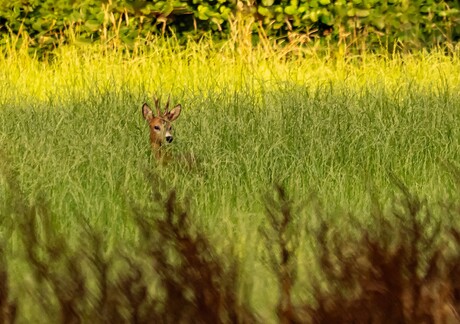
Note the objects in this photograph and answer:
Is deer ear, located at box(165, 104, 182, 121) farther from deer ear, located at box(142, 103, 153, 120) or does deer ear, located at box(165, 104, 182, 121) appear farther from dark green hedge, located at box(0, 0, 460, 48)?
dark green hedge, located at box(0, 0, 460, 48)

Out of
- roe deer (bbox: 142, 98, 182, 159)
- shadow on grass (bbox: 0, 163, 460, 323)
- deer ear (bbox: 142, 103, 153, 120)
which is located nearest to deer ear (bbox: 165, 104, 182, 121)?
roe deer (bbox: 142, 98, 182, 159)

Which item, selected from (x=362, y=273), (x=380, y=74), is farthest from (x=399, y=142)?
(x=362, y=273)

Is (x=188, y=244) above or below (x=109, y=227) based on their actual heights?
above

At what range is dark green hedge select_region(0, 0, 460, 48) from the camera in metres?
12.4

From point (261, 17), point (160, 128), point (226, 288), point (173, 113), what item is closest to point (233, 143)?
point (173, 113)

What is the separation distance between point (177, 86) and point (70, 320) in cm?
671

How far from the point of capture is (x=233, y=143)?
7.80 metres

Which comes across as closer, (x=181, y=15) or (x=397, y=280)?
(x=397, y=280)

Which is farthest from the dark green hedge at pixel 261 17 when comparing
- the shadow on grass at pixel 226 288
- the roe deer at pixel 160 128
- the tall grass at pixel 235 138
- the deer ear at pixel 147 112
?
the shadow on grass at pixel 226 288

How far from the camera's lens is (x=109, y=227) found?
607 centimetres

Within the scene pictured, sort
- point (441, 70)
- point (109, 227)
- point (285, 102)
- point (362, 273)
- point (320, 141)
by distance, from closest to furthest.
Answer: point (362, 273)
point (109, 227)
point (320, 141)
point (285, 102)
point (441, 70)

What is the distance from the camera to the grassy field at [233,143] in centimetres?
643

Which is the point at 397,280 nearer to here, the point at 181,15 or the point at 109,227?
the point at 109,227

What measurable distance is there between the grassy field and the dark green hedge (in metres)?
2.12
